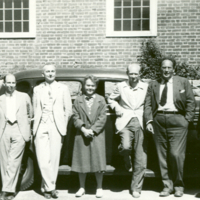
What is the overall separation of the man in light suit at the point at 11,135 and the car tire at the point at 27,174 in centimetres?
22

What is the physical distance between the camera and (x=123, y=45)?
10.8m

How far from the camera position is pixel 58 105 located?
530 centimetres

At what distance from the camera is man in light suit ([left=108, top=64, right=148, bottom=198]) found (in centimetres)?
527

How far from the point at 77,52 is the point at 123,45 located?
136cm

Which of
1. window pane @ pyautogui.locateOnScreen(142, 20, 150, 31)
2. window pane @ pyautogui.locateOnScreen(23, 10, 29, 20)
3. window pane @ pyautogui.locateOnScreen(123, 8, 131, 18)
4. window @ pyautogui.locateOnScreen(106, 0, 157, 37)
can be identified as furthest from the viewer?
window pane @ pyautogui.locateOnScreen(23, 10, 29, 20)

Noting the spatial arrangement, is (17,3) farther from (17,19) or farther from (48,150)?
(48,150)

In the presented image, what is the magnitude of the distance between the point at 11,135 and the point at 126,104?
1700mm

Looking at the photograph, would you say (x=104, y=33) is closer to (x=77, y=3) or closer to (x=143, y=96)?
(x=77, y=3)

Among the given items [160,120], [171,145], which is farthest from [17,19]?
[171,145]

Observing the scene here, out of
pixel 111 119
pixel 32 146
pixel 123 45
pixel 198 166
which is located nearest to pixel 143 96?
pixel 111 119

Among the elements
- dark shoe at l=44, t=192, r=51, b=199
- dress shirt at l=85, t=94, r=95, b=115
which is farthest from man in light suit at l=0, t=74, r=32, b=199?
dress shirt at l=85, t=94, r=95, b=115

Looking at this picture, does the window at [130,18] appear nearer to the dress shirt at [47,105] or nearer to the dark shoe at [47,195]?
the dress shirt at [47,105]

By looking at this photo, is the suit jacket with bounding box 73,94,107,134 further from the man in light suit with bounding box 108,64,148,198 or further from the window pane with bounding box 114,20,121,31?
the window pane with bounding box 114,20,121,31

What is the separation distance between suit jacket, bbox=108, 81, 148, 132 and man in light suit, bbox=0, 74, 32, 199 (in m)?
1.29
